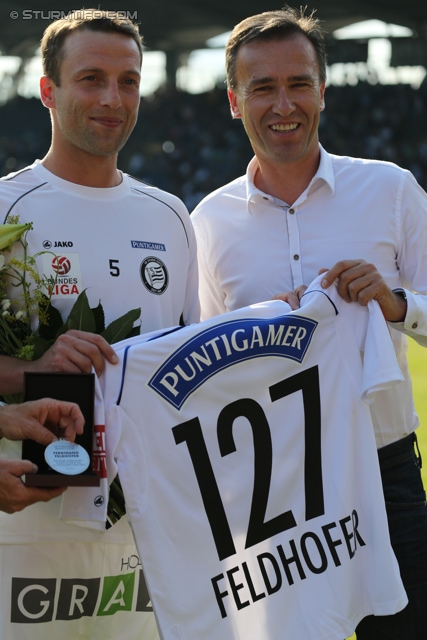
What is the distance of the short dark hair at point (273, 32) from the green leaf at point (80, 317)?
1154mm

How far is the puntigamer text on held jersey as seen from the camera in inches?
104

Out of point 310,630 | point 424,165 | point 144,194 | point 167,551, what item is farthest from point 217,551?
point 424,165

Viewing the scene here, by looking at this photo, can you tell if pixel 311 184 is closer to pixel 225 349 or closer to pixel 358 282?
pixel 358 282

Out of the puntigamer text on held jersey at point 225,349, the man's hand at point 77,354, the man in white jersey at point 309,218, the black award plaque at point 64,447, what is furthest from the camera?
the man in white jersey at point 309,218

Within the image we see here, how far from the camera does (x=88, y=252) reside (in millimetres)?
2838

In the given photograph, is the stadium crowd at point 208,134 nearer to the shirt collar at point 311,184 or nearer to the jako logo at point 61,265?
the shirt collar at point 311,184

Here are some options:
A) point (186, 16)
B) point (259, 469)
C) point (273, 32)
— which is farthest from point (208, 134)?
point (259, 469)

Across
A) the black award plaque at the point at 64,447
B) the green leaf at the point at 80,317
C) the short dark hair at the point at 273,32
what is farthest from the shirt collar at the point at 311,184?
the black award plaque at the point at 64,447

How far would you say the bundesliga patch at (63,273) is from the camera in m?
2.78

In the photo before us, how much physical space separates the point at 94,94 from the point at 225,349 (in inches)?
36.2

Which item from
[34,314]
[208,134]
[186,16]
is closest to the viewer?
[34,314]

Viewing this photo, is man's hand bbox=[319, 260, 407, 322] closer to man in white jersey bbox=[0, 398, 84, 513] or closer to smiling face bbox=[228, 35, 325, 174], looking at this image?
smiling face bbox=[228, 35, 325, 174]

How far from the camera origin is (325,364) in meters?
2.83

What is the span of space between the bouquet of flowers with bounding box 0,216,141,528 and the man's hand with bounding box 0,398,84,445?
25 cm
